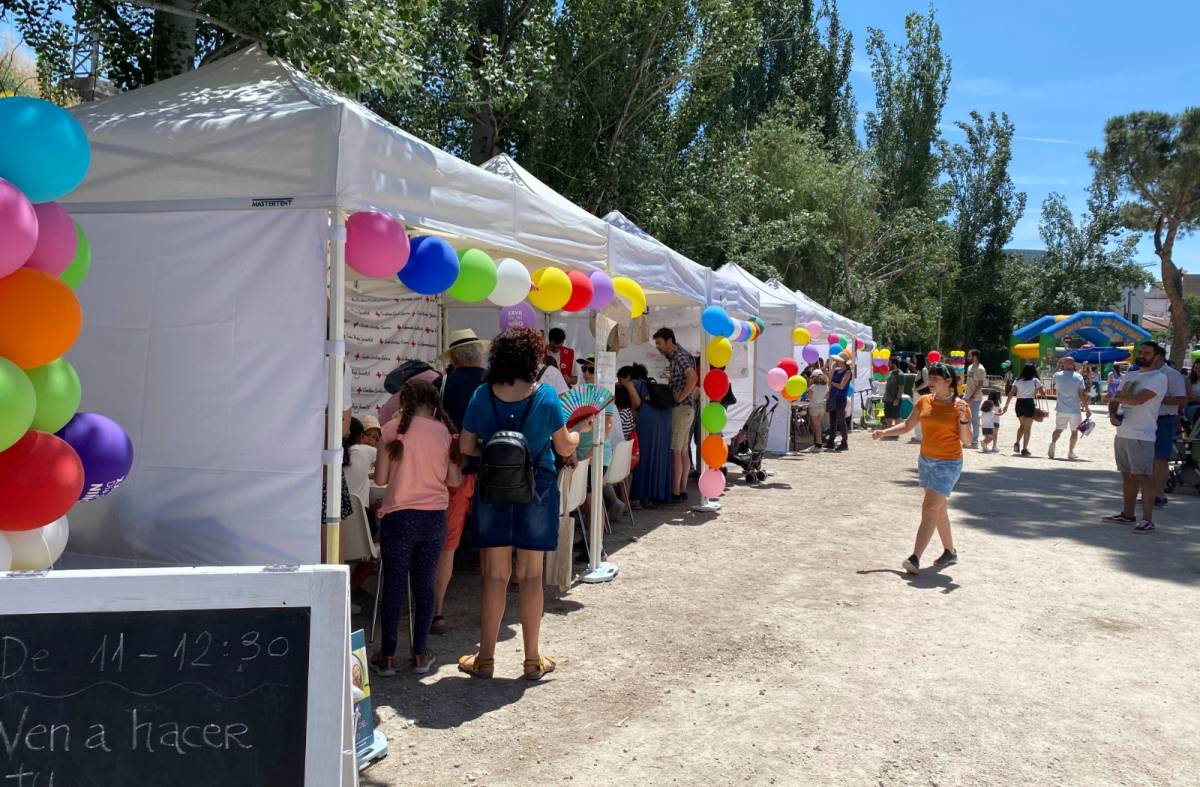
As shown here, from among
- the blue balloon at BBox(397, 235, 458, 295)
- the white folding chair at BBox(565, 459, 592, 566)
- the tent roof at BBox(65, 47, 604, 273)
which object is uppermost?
the tent roof at BBox(65, 47, 604, 273)

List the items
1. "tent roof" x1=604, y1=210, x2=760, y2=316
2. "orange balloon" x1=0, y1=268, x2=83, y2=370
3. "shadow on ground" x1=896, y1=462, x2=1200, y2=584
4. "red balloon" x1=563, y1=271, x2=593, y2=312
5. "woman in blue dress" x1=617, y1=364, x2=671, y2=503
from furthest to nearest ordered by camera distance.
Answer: "woman in blue dress" x1=617, y1=364, x2=671, y2=503 < "shadow on ground" x1=896, y1=462, x2=1200, y2=584 < "tent roof" x1=604, y1=210, x2=760, y2=316 < "red balloon" x1=563, y1=271, x2=593, y2=312 < "orange balloon" x1=0, y1=268, x2=83, y2=370

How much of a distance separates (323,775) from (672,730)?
2.07 m

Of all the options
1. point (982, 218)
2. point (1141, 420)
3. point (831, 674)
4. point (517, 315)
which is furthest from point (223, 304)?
point (982, 218)

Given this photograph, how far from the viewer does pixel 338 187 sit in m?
3.48

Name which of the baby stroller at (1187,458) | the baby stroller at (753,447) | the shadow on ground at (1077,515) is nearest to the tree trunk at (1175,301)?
the shadow on ground at (1077,515)

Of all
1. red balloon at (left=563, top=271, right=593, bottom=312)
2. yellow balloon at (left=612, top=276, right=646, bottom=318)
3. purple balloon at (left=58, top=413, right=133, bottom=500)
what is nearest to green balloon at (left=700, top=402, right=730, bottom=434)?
yellow balloon at (left=612, top=276, right=646, bottom=318)

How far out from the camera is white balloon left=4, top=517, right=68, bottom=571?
2906 millimetres

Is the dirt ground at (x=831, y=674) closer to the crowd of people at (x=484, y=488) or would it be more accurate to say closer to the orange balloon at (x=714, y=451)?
the crowd of people at (x=484, y=488)

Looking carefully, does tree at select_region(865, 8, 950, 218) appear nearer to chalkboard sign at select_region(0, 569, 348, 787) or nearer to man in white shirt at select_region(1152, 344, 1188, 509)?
man in white shirt at select_region(1152, 344, 1188, 509)

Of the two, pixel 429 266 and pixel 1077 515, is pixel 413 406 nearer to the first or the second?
pixel 429 266

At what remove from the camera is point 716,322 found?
815 centimetres

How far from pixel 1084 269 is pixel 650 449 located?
50495mm

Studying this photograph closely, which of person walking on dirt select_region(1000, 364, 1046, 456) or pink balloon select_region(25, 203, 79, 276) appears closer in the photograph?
pink balloon select_region(25, 203, 79, 276)

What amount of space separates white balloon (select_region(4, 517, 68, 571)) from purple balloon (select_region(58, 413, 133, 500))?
15cm
